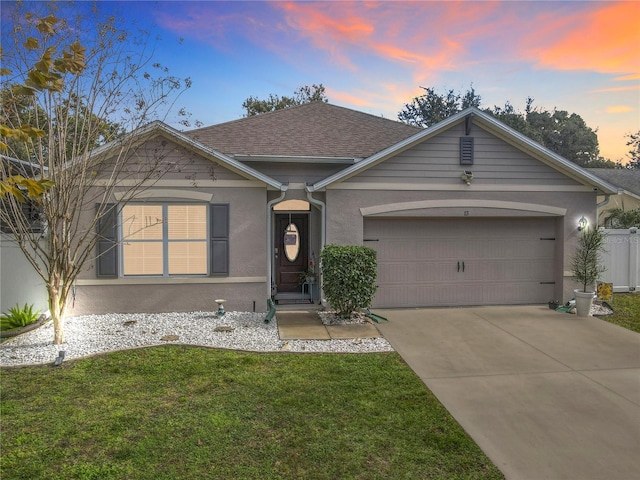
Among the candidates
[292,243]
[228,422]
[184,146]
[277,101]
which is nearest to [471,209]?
[292,243]

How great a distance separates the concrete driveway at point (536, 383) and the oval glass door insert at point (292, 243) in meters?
2.89

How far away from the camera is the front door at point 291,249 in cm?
1042

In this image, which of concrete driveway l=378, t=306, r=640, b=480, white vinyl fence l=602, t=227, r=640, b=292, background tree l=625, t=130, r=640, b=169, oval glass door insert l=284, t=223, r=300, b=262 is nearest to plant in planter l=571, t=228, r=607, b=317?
concrete driveway l=378, t=306, r=640, b=480

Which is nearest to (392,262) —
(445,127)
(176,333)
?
(445,127)

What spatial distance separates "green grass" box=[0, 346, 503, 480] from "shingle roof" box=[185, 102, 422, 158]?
17.8 ft

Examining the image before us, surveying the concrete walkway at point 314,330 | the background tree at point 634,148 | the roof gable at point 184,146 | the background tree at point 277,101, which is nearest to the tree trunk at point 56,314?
the roof gable at point 184,146

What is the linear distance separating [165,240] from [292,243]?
3.18 metres

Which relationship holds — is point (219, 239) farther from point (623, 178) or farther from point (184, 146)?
point (623, 178)

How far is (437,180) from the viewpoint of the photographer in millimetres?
9328

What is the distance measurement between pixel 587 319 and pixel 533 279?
154 centimetres

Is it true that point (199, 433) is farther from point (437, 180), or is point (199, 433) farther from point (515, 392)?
point (437, 180)

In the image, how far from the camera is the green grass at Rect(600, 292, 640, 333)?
27.2ft

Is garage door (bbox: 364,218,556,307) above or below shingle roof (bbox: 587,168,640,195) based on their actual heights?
below

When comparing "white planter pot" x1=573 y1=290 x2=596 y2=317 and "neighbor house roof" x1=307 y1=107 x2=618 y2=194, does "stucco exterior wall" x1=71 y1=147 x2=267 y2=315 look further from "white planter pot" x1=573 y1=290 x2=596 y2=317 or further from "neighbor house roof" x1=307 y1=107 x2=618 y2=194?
"white planter pot" x1=573 y1=290 x2=596 y2=317
